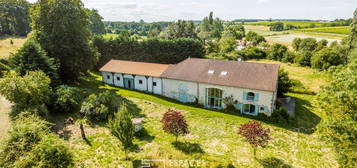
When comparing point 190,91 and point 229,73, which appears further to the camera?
A: point 190,91

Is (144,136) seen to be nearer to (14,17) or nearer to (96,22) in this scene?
(14,17)

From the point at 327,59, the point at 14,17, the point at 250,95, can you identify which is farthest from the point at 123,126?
the point at 14,17

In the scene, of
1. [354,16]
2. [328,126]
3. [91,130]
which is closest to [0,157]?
[91,130]

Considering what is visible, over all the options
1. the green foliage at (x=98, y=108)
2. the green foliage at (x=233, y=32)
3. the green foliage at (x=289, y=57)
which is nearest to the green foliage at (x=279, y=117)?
the green foliage at (x=98, y=108)

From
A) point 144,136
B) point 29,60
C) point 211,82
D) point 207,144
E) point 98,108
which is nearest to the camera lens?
point 207,144

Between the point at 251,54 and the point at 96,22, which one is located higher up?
the point at 96,22

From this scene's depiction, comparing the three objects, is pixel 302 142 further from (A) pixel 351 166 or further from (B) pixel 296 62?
(B) pixel 296 62

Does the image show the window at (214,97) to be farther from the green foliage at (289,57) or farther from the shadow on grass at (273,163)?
the green foliage at (289,57)
